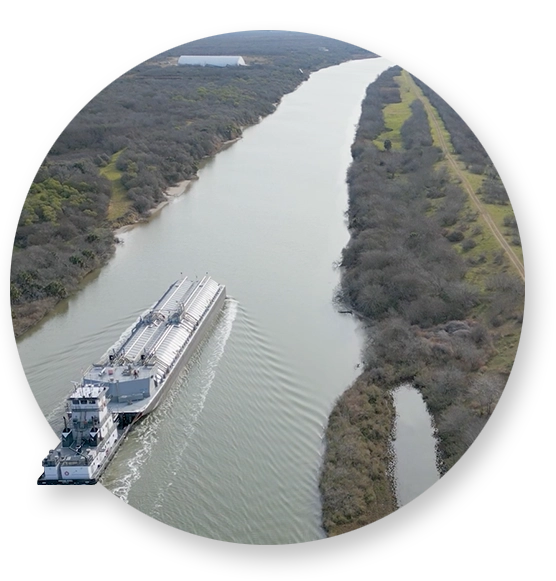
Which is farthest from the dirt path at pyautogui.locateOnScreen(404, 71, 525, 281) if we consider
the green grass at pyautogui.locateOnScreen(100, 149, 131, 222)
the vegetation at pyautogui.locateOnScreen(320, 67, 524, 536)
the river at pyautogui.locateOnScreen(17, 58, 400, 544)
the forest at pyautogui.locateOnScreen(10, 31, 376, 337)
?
the green grass at pyautogui.locateOnScreen(100, 149, 131, 222)

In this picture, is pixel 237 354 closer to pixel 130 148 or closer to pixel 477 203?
pixel 477 203

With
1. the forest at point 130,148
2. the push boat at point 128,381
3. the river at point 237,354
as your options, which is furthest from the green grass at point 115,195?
the push boat at point 128,381

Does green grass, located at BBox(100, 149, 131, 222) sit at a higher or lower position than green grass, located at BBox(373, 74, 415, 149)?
lower

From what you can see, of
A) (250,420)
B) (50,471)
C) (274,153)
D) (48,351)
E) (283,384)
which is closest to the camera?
(50,471)

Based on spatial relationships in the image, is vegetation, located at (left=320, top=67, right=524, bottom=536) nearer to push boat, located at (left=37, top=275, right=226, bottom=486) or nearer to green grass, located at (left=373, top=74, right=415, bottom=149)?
push boat, located at (left=37, top=275, right=226, bottom=486)

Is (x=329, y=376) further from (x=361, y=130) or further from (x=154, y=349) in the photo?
(x=361, y=130)

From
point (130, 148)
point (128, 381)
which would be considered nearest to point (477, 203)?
point (128, 381)

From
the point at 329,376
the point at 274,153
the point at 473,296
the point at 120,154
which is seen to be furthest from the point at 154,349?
the point at 274,153
